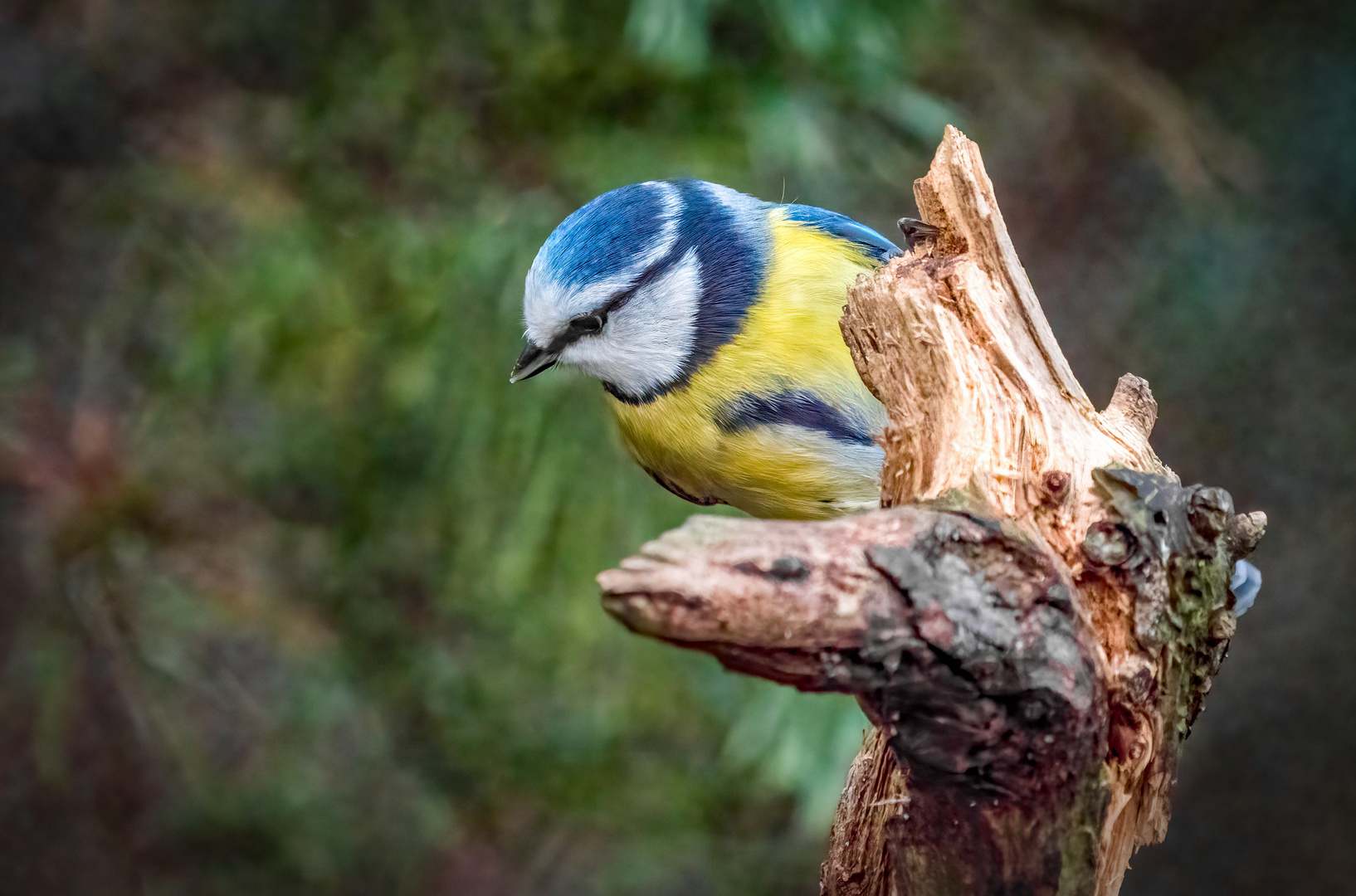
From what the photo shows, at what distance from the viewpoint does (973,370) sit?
28.2 inches

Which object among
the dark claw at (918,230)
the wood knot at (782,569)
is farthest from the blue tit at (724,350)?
the wood knot at (782,569)

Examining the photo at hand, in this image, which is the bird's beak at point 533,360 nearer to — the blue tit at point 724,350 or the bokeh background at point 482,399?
the blue tit at point 724,350

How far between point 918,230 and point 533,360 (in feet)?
1.31

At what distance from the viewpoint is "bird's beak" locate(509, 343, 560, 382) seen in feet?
3.40

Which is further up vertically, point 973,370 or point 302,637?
point 973,370

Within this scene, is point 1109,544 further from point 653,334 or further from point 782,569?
point 653,334

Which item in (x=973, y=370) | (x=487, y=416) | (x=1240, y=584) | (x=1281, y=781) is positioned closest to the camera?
(x=973, y=370)

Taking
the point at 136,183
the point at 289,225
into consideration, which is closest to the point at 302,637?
the point at 289,225

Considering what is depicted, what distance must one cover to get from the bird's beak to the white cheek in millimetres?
18

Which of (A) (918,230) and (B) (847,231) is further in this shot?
(B) (847,231)

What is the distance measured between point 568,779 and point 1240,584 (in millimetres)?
1113

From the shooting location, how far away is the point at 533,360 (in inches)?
40.9

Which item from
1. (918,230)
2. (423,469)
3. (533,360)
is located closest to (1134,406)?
(918,230)

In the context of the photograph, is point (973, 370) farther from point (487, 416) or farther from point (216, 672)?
point (216, 672)
